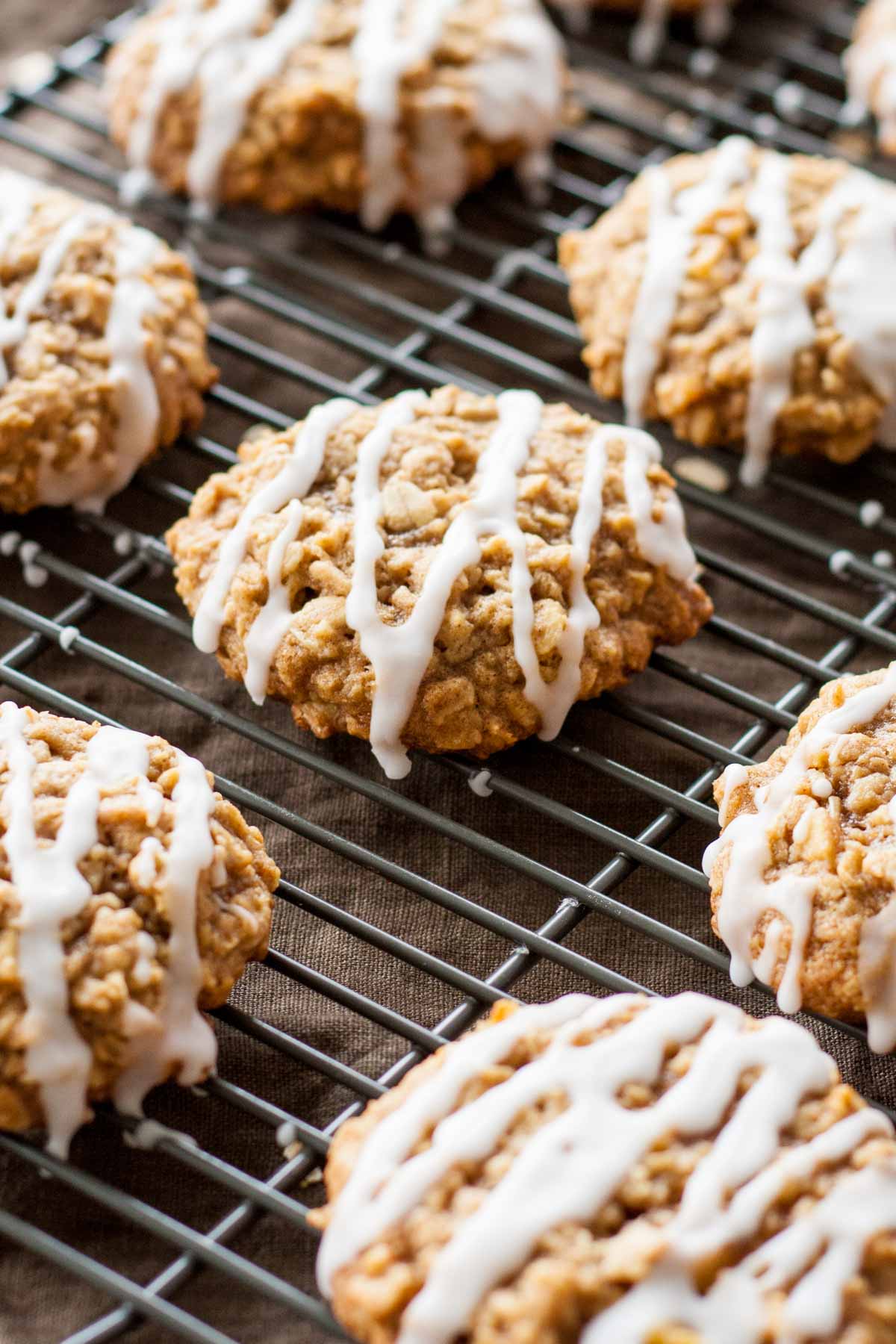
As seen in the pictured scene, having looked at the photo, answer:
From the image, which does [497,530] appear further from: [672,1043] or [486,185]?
[486,185]

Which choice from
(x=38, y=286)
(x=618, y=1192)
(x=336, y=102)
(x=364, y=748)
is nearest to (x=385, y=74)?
(x=336, y=102)

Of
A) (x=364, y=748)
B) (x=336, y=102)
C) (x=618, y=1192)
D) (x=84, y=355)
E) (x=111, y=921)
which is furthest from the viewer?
(x=336, y=102)

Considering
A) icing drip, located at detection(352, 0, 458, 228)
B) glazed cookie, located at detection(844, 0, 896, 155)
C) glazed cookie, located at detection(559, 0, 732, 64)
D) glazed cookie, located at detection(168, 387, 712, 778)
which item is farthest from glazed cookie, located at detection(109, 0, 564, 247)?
glazed cookie, located at detection(168, 387, 712, 778)

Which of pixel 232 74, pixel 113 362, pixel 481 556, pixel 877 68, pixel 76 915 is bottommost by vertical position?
pixel 76 915

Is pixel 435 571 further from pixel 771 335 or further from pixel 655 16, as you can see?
pixel 655 16

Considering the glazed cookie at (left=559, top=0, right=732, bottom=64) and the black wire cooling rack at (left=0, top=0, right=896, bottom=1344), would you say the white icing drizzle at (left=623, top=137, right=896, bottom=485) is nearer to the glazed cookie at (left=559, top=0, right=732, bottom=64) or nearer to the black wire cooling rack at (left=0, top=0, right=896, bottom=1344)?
the black wire cooling rack at (left=0, top=0, right=896, bottom=1344)

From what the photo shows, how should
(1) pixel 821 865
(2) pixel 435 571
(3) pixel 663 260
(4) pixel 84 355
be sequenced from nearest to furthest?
1. (1) pixel 821 865
2. (2) pixel 435 571
3. (4) pixel 84 355
4. (3) pixel 663 260

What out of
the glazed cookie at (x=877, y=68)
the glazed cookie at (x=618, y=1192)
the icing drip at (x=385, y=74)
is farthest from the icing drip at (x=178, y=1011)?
the glazed cookie at (x=877, y=68)

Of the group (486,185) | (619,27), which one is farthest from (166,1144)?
(619,27)
